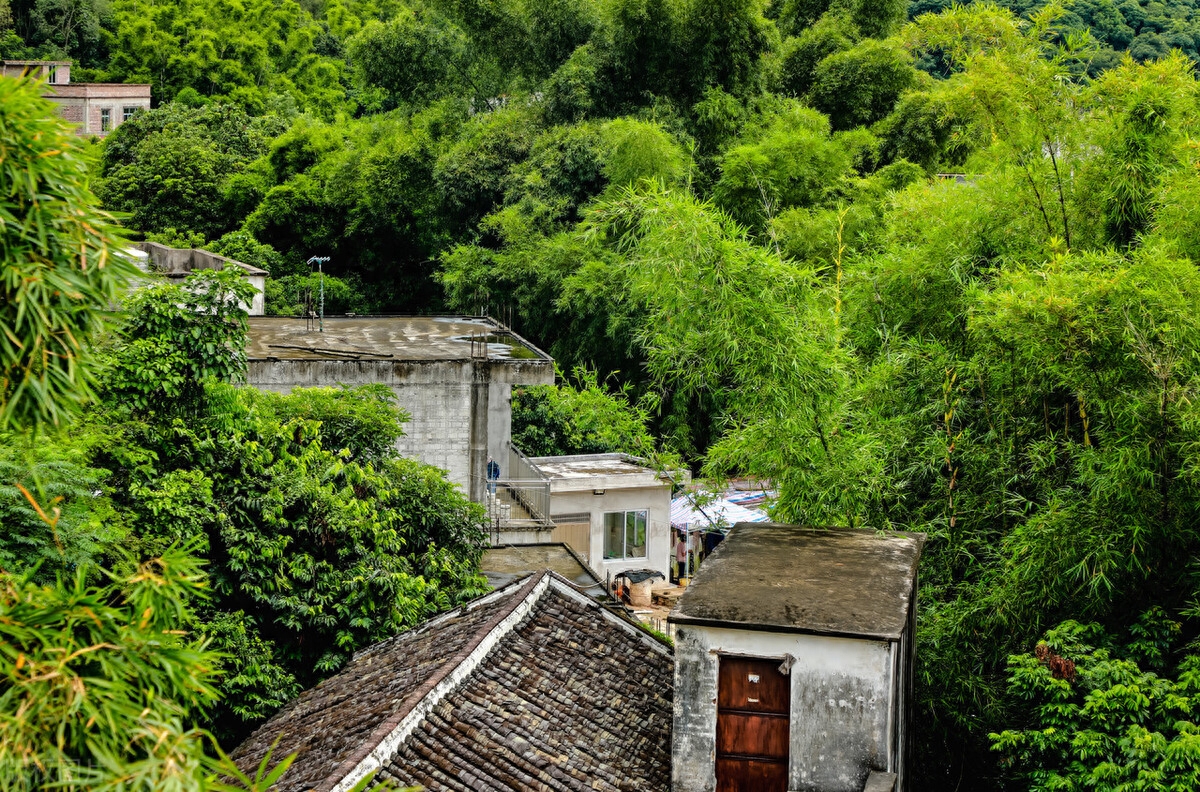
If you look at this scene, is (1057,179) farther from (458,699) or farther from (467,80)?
(467,80)

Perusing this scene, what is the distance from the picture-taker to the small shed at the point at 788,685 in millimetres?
7867

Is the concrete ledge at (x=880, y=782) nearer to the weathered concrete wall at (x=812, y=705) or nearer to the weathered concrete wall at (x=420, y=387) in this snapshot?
the weathered concrete wall at (x=812, y=705)

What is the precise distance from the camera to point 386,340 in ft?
58.1

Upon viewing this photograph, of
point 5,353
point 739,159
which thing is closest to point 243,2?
point 739,159

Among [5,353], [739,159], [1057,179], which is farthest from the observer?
[739,159]

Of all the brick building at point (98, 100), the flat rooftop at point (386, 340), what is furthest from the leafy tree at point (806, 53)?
the brick building at point (98, 100)

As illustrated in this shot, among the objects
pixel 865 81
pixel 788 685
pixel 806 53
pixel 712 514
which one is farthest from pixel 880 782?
pixel 806 53

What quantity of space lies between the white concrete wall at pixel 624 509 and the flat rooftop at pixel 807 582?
32.6 feet

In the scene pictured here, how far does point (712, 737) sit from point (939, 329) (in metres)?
5.03

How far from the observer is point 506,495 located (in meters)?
16.9

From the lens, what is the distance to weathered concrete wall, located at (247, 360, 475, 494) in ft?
48.5

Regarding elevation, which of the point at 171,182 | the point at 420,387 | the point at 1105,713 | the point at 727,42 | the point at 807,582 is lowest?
the point at 1105,713

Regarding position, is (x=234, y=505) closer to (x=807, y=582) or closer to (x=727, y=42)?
(x=807, y=582)

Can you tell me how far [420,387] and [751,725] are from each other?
26.7 feet
